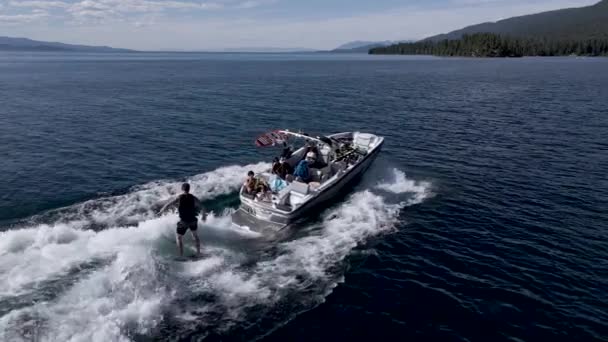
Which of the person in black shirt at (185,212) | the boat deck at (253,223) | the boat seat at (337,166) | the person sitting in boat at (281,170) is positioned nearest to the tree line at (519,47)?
the boat seat at (337,166)

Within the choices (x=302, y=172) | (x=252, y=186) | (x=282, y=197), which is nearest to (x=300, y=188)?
(x=282, y=197)

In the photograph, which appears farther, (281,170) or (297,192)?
(281,170)

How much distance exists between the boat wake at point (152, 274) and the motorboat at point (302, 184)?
2.84ft

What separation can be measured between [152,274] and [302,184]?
808 cm

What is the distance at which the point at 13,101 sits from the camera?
4869 centimetres

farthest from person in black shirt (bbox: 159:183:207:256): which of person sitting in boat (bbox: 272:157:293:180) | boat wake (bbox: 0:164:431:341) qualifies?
person sitting in boat (bbox: 272:157:293:180)

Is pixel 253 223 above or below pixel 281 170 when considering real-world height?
below

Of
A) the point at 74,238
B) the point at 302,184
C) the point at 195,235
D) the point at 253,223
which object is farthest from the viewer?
the point at 302,184

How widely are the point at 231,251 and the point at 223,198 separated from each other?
5902mm

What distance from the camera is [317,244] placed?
1683 cm

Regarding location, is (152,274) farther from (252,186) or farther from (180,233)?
(252,186)

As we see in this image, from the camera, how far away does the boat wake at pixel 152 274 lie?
11.5m

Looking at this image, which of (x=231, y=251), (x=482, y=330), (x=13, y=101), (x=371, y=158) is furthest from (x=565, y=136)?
(x=13, y=101)

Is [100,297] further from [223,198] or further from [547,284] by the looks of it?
[547,284]
